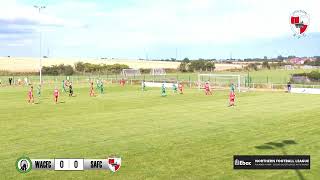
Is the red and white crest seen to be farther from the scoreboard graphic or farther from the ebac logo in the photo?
the ebac logo

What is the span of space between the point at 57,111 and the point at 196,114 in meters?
10.0

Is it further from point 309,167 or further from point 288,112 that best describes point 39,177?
point 288,112

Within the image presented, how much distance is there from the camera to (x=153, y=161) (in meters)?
15.2

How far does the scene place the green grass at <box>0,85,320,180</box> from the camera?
1384 centimetres

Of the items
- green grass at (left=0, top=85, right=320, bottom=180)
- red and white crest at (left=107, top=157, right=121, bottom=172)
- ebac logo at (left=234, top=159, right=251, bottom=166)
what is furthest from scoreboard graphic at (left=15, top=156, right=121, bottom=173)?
ebac logo at (left=234, top=159, right=251, bottom=166)

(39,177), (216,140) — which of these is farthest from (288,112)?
(39,177)

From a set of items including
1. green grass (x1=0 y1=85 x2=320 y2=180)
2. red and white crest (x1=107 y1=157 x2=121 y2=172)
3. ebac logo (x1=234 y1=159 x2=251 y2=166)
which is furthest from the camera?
ebac logo (x1=234 y1=159 x2=251 y2=166)

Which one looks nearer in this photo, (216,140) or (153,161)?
(153,161)

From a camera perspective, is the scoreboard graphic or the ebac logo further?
the ebac logo

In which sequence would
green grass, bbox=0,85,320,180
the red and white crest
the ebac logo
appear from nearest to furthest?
green grass, bbox=0,85,320,180
the red and white crest
the ebac logo

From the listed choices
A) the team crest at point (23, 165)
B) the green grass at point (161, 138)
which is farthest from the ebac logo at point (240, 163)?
the team crest at point (23, 165)

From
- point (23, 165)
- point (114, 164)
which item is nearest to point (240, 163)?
point (114, 164)

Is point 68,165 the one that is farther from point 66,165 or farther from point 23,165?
point 23,165

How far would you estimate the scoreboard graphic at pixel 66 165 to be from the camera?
45.6 ft
